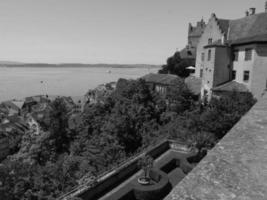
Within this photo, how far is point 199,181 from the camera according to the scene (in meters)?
2.63

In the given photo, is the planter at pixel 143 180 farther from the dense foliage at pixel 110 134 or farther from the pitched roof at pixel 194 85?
the pitched roof at pixel 194 85

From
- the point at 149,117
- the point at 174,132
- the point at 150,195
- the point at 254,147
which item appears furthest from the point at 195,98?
the point at 254,147

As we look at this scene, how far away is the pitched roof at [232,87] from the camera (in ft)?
85.8

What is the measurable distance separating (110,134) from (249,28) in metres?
21.2

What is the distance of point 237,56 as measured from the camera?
27.7 meters

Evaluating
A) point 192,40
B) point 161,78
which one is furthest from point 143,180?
point 192,40

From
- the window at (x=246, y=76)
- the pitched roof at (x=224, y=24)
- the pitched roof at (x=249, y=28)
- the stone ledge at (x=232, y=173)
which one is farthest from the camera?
the pitched roof at (x=224, y=24)

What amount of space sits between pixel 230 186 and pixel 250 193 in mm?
199

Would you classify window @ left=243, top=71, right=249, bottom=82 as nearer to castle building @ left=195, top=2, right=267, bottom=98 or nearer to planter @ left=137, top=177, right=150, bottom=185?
castle building @ left=195, top=2, right=267, bottom=98

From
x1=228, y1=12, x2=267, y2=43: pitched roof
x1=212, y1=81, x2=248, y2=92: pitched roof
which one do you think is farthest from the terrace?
x1=228, y1=12, x2=267, y2=43: pitched roof

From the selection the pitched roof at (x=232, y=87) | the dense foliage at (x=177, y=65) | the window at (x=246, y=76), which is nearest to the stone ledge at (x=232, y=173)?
the pitched roof at (x=232, y=87)

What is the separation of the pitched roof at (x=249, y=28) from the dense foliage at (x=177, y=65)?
14425mm

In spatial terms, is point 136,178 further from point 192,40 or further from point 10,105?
point 10,105

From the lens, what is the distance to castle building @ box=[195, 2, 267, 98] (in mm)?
24781
